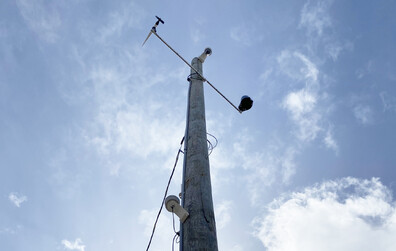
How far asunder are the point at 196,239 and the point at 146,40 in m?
5.41

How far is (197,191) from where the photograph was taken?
2.82m

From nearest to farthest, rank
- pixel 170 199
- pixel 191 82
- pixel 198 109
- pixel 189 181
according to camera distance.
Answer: pixel 170 199, pixel 189 181, pixel 198 109, pixel 191 82

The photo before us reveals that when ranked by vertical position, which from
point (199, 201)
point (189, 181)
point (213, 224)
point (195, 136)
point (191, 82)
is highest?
point (191, 82)

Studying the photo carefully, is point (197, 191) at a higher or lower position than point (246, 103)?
lower

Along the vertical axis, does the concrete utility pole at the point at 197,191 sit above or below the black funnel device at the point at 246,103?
below

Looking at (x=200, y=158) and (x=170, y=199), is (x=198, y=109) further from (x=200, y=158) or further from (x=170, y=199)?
(x=170, y=199)

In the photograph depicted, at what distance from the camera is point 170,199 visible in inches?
110

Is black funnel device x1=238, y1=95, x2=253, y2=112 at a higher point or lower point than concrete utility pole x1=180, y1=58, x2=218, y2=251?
higher

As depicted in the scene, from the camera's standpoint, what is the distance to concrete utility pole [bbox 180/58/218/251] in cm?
242

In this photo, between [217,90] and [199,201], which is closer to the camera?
[199,201]

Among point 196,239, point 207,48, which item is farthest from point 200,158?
point 207,48

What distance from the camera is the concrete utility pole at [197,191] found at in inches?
95.4

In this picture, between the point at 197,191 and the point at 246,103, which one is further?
the point at 246,103

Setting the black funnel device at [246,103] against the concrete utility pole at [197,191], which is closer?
the concrete utility pole at [197,191]
